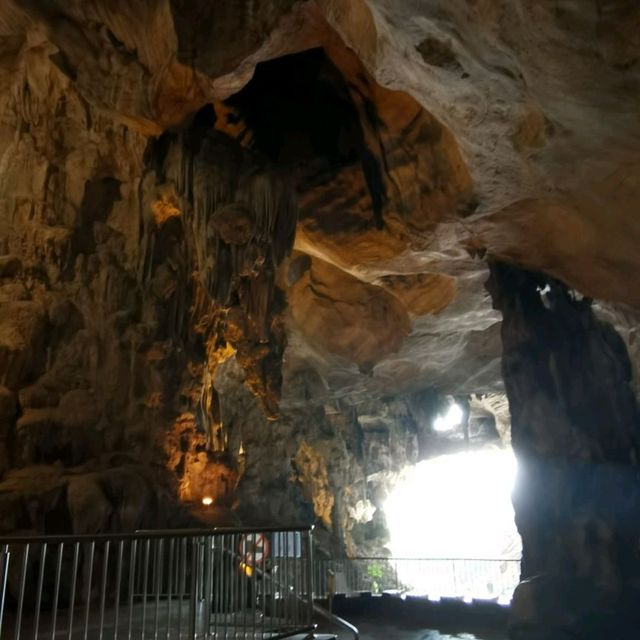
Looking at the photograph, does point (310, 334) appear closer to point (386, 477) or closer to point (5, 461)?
point (5, 461)

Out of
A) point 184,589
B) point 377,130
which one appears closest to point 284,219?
point 377,130

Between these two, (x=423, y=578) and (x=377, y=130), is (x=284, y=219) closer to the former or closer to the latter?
(x=377, y=130)

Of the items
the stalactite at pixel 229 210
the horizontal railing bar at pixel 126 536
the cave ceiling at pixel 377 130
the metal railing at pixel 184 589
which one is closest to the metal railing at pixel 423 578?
the cave ceiling at pixel 377 130

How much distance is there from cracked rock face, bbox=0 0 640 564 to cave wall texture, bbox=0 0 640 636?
0.04 meters

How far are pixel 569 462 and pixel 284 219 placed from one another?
5.76 meters

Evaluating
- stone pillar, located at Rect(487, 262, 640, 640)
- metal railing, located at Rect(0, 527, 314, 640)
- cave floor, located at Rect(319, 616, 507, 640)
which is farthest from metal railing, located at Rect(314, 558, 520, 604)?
metal railing, located at Rect(0, 527, 314, 640)

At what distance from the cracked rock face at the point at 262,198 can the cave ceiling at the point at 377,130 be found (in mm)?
33

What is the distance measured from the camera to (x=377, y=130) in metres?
8.98

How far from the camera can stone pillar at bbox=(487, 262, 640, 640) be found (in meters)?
8.70

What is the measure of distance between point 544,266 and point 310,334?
663 centimetres

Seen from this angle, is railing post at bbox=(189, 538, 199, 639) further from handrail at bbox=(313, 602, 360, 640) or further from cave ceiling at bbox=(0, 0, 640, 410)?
cave ceiling at bbox=(0, 0, 640, 410)

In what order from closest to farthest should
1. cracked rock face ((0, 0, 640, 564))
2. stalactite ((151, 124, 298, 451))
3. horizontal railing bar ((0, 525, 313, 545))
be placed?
horizontal railing bar ((0, 525, 313, 545)) → cracked rock face ((0, 0, 640, 564)) → stalactite ((151, 124, 298, 451))

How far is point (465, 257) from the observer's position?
10.6 meters

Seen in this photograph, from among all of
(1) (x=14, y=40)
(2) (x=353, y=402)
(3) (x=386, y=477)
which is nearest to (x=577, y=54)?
(1) (x=14, y=40)
